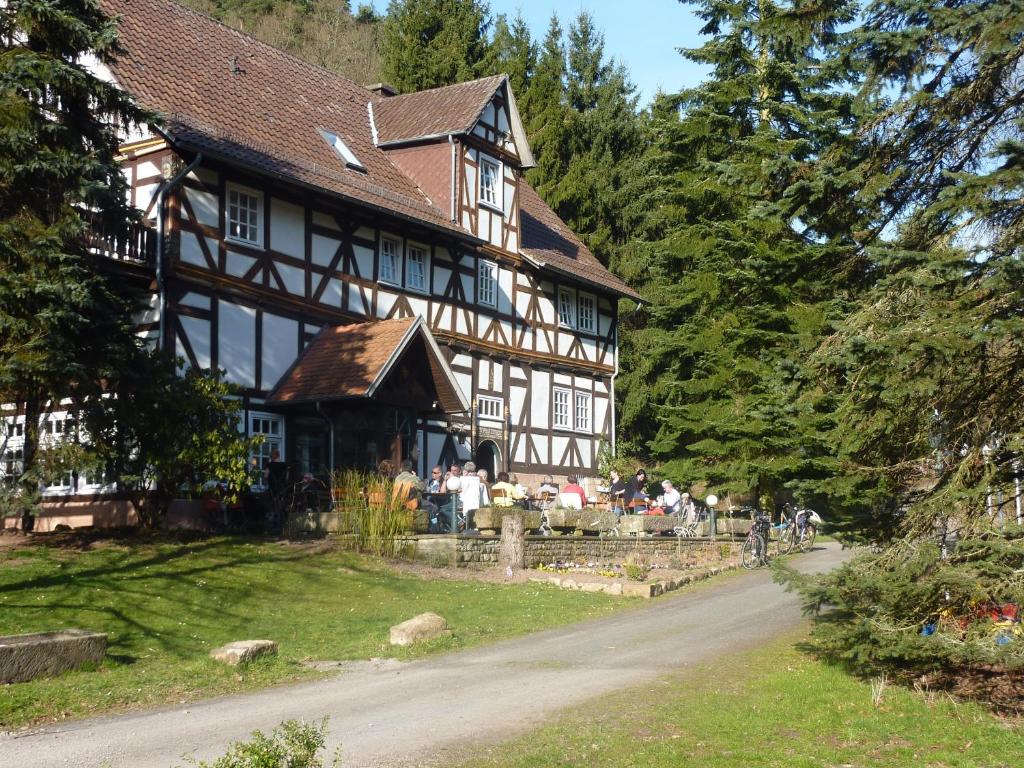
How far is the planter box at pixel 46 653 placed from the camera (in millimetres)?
10773

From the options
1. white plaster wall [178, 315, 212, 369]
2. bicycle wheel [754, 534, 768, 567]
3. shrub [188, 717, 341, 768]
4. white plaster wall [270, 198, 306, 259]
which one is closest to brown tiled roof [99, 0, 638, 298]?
white plaster wall [270, 198, 306, 259]

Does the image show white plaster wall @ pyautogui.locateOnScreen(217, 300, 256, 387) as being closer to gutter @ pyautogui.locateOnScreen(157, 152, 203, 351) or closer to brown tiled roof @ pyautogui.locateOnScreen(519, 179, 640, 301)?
gutter @ pyautogui.locateOnScreen(157, 152, 203, 351)

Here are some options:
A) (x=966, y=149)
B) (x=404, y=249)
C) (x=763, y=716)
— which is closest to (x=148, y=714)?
(x=763, y=716)

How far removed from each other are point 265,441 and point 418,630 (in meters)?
10.3

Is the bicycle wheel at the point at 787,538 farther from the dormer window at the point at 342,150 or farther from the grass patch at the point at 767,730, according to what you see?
the grass patch at the point at 767,730

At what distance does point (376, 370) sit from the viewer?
23391 mm

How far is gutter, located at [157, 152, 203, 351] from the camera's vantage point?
22.2 metres

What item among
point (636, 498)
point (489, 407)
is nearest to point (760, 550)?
point (636, 498)

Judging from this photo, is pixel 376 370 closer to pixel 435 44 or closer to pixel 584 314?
pixel 584 314

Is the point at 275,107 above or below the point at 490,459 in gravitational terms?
above

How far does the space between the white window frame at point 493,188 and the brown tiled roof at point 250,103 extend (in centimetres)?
197

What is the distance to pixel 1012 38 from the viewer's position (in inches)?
418

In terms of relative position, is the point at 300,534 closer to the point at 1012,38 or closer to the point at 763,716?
the point at 763,716

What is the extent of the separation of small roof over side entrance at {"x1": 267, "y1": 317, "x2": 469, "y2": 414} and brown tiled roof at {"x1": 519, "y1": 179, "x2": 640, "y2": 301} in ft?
27.0
